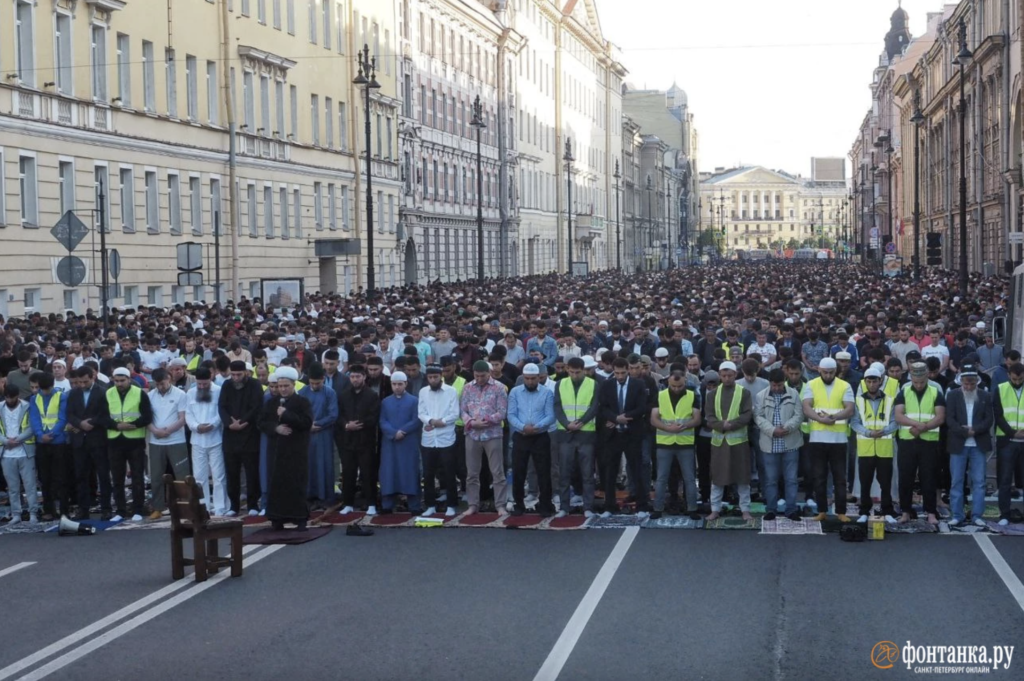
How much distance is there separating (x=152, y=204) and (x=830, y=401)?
2917 centimetres

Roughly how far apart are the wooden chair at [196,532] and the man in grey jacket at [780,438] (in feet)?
18.4

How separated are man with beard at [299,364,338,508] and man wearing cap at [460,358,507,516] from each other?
1.47m

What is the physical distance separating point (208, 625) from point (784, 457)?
6.88 metres

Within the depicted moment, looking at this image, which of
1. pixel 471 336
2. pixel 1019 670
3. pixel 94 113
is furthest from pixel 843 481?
pixel 94 113

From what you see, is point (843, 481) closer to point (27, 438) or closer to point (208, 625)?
point (208, 625)

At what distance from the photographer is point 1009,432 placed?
51.9 ft

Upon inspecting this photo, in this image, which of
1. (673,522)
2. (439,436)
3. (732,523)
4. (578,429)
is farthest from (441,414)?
(732,523)

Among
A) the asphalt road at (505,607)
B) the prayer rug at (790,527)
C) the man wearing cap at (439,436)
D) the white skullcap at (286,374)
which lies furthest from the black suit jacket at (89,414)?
the prayer rug at (790,527)

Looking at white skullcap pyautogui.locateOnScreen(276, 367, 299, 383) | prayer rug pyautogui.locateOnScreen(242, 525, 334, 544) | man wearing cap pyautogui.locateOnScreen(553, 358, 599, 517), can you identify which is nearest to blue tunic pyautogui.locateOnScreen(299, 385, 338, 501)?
white skullcap pyautogui.locateOnScreen(276, 367, 299, 383)

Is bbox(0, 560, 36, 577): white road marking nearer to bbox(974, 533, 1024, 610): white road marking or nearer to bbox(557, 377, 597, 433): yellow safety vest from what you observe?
bbox(557, 377, 597, 433): yellow safety vest

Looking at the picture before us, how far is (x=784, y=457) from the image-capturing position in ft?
53.5

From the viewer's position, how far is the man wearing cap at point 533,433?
16.9 meters

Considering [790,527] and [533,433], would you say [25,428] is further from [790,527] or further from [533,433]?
[790,527]

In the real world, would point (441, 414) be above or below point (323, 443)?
above
